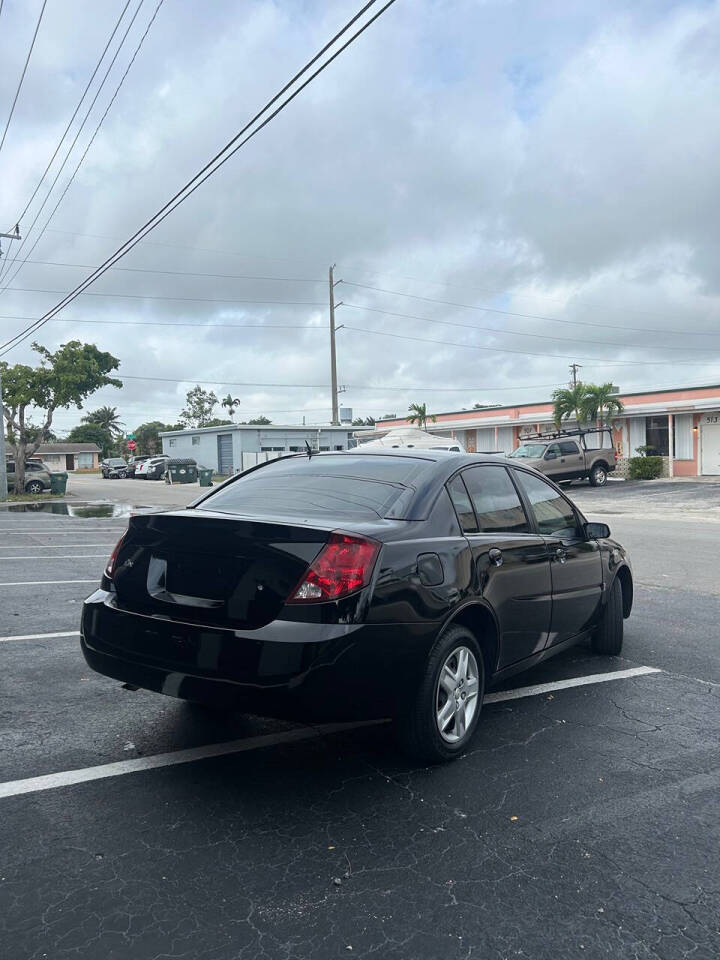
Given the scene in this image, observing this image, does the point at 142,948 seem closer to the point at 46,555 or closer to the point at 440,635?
the point at 440,635

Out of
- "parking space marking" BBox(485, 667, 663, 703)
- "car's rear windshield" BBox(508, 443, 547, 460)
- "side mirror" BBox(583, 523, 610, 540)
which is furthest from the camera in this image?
"car's rear windshield" BBox(508, 443, 547, 460)

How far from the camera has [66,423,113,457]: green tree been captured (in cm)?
10312

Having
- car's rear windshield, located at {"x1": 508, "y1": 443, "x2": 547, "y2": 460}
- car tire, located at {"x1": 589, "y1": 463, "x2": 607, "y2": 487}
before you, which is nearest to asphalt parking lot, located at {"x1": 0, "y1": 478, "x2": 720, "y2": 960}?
car's rear windshield, located at {"x1": 508, "y1": 443, "x2": 547, "y2": 460}

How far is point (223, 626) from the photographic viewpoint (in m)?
3.56

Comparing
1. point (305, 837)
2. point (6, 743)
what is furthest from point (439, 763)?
point (6, 743)

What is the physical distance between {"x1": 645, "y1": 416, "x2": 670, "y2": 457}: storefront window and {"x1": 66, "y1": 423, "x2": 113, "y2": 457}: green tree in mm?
78119

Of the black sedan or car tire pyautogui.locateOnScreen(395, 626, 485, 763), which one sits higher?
the black sedan

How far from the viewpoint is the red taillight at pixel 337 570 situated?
3502 millimetres

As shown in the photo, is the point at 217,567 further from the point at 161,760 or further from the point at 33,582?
the point at 33,582

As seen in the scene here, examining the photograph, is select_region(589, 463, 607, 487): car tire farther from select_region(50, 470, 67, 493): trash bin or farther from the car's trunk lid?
the car's trunk lid

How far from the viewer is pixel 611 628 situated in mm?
5871

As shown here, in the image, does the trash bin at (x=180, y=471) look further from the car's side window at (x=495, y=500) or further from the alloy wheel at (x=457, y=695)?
the alloy wheel at (x=457, y=695)

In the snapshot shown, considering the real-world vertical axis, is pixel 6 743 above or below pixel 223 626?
below

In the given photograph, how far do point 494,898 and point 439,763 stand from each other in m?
1.11
